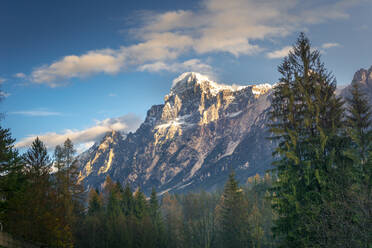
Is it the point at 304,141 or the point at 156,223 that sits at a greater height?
the point at 304,141

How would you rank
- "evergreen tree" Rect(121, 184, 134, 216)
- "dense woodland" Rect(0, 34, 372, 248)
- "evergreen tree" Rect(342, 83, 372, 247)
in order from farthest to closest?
"evergreen tree" Rect(121, 184, 134, 216) → "dense woodland" Rect(0, 34, 372, 248) → "evergreen tree" Rect(342, 83, 372, 247)

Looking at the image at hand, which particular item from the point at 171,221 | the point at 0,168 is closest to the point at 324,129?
the point at 0,168

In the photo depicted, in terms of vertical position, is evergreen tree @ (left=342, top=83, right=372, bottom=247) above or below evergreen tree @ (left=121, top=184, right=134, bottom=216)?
above

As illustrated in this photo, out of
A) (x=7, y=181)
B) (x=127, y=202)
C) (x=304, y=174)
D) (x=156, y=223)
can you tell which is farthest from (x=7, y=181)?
(x=156, y=223)

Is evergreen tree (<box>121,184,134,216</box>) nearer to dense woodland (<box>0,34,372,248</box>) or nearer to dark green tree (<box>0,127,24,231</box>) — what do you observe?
dense woodland (<box>0,34,372,248</box>)

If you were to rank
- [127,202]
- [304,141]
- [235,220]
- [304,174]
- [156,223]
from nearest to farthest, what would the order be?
[304,174]
[304,141]
[235,220]
[127,202]
[156,223]

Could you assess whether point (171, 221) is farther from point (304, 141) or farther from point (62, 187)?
point (304, 141)

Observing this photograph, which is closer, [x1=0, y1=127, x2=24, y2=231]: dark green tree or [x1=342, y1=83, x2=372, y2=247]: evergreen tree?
[x1=342, y1=83, x2=372, y2=247]: evergreen tree

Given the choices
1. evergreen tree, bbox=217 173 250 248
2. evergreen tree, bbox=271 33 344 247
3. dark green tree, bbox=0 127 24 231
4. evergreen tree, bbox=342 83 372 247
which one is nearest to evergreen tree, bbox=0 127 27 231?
dark green tree, bbox=0 127 24 231

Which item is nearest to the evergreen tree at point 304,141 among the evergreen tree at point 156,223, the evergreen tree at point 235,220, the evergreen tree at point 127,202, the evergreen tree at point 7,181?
the evergreen tree at point 7,181

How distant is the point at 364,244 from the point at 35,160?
3260 cm

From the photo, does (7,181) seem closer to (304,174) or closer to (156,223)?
(304,174)

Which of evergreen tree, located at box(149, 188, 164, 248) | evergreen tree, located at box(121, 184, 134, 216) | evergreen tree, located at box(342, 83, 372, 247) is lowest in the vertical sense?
evergreen tree, located at box(149, 188, 164, 248)

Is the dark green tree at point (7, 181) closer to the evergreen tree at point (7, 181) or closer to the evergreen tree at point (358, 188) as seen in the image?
the evergreen tree at point (7, 181)
